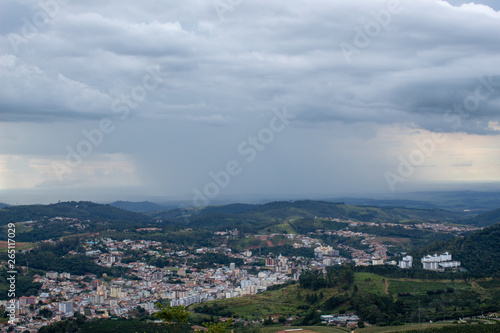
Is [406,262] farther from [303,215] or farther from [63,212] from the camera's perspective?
[63,212]

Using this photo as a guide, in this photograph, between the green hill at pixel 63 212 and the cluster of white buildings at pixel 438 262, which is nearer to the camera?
the cluster of white buildings at pixel 438 262

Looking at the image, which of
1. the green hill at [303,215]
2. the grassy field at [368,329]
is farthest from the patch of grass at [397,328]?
the green hill at [303,215]

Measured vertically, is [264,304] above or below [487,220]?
below

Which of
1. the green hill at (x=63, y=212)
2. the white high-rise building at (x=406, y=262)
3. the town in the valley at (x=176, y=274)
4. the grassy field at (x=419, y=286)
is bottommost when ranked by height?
the town in the valley at (x=176, y=274)

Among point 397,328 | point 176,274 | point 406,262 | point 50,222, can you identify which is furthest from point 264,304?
point 50,222

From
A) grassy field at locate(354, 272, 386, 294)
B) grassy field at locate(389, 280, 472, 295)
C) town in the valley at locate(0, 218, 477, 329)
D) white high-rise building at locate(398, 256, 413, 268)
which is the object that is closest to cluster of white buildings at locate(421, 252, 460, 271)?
town in the valley at locate(0, 218, 477, 329)

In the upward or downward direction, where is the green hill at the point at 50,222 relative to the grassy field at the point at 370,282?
Result: upward

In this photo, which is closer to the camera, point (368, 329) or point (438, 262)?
point (368, 329)

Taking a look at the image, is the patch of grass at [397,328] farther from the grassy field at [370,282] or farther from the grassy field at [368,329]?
the grassy field at [370,282]

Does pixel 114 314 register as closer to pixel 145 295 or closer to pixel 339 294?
pixel 145 295

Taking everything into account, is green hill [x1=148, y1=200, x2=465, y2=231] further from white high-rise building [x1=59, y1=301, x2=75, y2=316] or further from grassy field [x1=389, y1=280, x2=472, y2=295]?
white high-rise building [x1=59, y1=301, x2=75, y2=316]

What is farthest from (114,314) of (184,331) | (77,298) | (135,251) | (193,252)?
(193,252)
